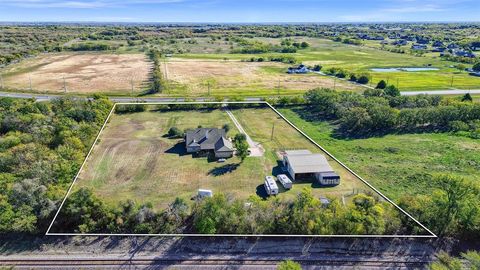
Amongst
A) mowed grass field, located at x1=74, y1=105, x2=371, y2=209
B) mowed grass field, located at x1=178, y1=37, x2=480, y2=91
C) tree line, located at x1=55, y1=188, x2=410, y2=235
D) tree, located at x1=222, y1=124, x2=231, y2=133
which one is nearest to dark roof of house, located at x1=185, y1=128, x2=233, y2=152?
mowed grass field, located at x1=74, y1=105, x2=371, y2=209

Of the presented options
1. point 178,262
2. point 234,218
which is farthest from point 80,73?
point 178,262

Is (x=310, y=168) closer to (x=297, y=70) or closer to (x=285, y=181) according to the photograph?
(x=285, y=181)

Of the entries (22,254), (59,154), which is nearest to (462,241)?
(22,254)

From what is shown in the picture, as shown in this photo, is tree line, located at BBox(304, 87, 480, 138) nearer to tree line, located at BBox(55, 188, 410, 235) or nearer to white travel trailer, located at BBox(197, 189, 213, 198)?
tree line, located at BBox(55, 188, 410, 235)

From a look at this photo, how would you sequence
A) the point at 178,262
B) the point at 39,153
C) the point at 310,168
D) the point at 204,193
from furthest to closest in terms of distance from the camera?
the point at 310,168, the point at 39,153, the point at 204,193, the point at 178,262

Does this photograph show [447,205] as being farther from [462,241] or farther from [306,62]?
[306,62]

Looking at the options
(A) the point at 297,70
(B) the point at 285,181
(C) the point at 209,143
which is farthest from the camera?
(A) the point at 297,70

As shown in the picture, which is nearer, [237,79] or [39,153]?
[39,153]
